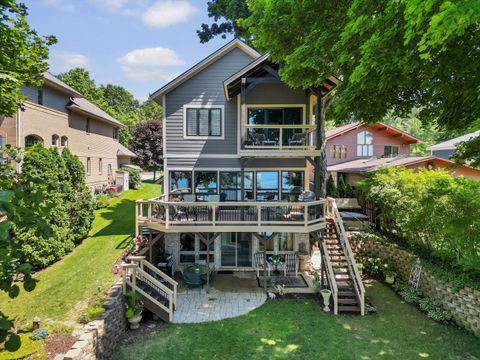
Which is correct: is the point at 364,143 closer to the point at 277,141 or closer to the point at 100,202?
the point at 277,141

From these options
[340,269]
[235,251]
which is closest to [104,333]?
[235,251]

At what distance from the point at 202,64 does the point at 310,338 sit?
12392 mm

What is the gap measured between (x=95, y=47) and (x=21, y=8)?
696 centimetres

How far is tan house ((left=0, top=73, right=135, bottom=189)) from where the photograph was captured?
51.9 ft

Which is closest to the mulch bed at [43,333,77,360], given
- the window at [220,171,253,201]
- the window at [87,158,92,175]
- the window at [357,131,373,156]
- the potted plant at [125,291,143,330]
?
the potted plant at [125,291,143,330]

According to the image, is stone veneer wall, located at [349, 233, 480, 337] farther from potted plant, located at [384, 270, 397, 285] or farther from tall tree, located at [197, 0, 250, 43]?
tall tree, located at [197, 0, 250, 43]

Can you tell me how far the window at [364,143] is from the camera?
88.0ft

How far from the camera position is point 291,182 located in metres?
14.0

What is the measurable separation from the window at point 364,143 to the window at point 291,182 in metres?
16.0

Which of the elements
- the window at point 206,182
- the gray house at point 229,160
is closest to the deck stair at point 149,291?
the gray house at point 229,160

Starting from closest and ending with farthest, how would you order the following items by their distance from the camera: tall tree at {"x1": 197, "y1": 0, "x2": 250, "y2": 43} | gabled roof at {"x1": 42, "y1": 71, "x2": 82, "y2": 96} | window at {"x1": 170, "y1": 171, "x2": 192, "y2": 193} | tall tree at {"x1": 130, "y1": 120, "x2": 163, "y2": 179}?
window at {"x1": 170, "y1": 171, "x2": 192, "y2": 193} < gabled roof at {"x1": 42, "y1": 71, "x2": 82, "y2": 96} < tall tree at {"x1": 197, "y1": 0, "x2": 250, "y2": 43} < tall tree at {"x1": 130, "y1": 120, "x2": 163, "y2": 179}

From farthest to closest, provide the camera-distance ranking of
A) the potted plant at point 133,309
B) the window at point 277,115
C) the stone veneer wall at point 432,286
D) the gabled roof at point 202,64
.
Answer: the window at point 277,115 → the gabled roof at point 202,64 → the potted plant at point 133,309 → the stone veneer wall at point 432,286

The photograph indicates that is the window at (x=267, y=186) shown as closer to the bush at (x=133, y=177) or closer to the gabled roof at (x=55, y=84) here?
the gabled roof at (x=55, y=84)

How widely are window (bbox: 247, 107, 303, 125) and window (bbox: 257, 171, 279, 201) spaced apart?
2631mm
